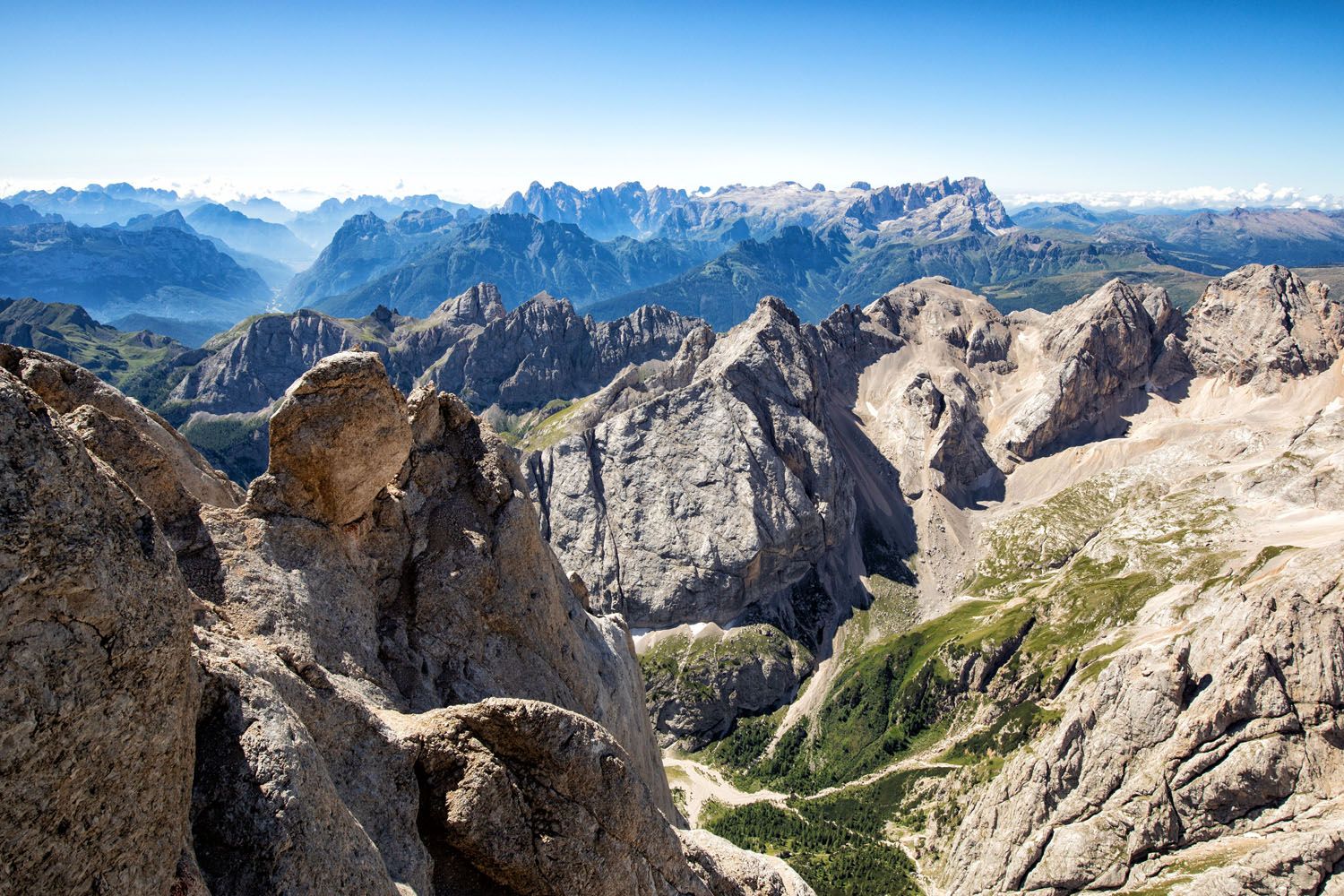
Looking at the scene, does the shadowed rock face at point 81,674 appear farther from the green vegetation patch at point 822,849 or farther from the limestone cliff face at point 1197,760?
the green vegetation patch at point 822,849

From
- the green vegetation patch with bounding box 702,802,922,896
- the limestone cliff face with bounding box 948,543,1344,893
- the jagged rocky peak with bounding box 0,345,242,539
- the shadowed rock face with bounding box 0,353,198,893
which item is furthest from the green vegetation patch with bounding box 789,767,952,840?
the shadowed rock face with bounding box 0,353,198,893

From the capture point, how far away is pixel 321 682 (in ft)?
78.2

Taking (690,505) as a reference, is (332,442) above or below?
above

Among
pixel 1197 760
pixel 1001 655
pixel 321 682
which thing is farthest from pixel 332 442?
pixel 1001 655

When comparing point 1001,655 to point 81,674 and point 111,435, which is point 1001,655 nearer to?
point 111,435

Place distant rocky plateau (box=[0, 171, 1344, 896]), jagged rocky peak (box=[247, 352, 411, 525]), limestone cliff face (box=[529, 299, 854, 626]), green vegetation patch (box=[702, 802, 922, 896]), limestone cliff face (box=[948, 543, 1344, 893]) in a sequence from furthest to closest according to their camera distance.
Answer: limestone cliff face (box=[529, 299, 854, 626])
green vegetation patch (box=[702, 802, 922, 896])
limestone cliff face (box=[948, 543, 1344, 893])
jagged rocky peak (box=[247, 352, 411, 525])
distant rocky plateau (box=[0, 171, 1344, 896])

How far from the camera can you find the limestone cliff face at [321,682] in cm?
1241

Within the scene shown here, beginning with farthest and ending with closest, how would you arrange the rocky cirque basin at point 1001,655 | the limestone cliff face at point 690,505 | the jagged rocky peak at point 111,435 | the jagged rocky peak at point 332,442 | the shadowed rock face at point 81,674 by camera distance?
the limestone cliff face at point 690,505 → the rocky cirque basin at point 1001,655 → the jagged rocky peak at point 332,442 → the jagged rocky peak at point 111,435 → the shadowed rock face at point 81,674

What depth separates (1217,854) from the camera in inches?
2574

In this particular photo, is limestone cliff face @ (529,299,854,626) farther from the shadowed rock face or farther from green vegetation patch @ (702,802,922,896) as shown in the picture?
the shadowed rock face

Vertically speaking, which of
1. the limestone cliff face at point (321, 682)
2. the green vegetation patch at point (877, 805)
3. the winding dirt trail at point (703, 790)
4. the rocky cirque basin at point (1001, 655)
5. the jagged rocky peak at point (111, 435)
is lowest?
the winding dirt trail at point (703, 790)

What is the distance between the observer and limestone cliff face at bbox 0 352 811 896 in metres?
12.4

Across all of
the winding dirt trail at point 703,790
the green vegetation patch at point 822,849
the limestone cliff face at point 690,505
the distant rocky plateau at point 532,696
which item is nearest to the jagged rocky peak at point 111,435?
the distant rocky plateau at point 532,696

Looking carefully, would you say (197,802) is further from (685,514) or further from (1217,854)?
(685,514)
